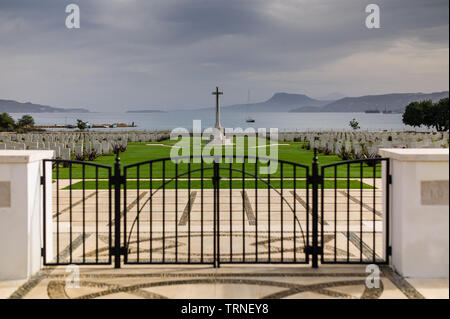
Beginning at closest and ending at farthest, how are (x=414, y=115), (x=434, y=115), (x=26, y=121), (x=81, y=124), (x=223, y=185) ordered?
(x=223, y=185), (x=81, y=124), (x=26, y=121), (x=434, y=115), (x=414, y=115)

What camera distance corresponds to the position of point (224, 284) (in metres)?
4.93

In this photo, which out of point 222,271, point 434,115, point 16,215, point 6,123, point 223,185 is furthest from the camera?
point 434,115

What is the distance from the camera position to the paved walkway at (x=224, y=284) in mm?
4645

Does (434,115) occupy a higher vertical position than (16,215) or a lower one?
higher

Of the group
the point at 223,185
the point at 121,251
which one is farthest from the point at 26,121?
the point at 121,251

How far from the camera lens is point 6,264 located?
5.17m

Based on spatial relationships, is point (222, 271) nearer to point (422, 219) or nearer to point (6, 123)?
point (422, 219)

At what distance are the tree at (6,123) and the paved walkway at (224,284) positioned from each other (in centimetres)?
6535

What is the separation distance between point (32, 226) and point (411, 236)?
4.05 m

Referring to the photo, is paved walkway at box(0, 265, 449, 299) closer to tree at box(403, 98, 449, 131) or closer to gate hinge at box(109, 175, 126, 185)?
gate hinge at box(109, 175, 126, 185)

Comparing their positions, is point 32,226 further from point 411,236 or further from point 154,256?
point 411,236

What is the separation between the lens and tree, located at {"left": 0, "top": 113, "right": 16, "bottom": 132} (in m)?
65.6

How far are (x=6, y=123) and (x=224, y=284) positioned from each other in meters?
68.9
